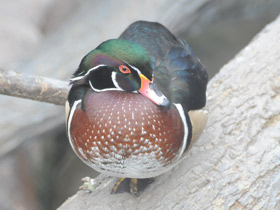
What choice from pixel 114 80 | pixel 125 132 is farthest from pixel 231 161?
pixel 114 80

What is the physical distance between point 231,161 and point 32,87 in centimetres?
101

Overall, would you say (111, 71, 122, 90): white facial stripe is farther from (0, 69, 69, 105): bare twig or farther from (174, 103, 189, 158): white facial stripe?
(0, 69, 69, 105): bare twig

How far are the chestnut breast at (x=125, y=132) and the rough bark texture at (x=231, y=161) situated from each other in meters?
0.27

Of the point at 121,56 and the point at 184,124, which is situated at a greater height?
the point at 121,56

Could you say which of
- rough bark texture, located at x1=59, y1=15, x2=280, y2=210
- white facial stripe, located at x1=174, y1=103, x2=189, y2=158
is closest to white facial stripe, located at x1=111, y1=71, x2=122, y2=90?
white facial stripe, located at x1=174, y1=103, x2=189, y2=158

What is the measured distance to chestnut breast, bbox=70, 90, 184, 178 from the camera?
162cm

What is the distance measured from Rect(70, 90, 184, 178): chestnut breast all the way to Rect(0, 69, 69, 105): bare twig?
19.4 inches

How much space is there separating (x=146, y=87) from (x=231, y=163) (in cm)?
64

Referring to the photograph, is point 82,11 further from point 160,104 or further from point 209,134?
point 160,104

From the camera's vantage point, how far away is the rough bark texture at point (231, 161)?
185cm

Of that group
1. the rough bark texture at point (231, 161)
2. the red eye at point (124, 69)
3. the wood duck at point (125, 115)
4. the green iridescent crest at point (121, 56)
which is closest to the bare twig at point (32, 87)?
the wood duck at point (125, 115)

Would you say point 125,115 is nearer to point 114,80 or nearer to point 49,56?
point 114,80

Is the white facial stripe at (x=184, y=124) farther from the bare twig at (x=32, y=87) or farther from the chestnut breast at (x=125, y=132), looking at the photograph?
the bare twig at (x=32, y=87)

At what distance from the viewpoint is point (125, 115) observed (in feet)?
5.34
